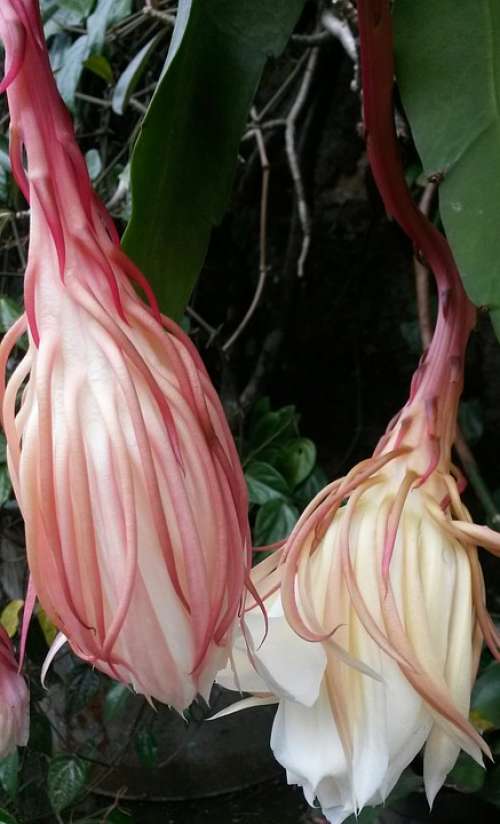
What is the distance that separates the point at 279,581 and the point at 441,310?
0.14 m

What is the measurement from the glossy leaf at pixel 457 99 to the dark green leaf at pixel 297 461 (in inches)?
28.0

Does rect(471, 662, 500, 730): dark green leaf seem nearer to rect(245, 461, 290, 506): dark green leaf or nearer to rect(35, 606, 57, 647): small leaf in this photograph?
A: rect(245, 461, 290, 506): dark green leaf

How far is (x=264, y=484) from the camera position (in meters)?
0.96

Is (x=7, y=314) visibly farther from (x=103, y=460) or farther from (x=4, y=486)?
(x=103, y=460)

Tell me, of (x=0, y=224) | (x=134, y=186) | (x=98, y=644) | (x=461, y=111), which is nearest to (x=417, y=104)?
(x=461, y=111)

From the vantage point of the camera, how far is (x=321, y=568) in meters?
0.31

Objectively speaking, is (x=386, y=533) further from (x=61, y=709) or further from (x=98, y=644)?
(x=61, y=709)

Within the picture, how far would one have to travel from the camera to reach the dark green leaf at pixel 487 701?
608 millimetres

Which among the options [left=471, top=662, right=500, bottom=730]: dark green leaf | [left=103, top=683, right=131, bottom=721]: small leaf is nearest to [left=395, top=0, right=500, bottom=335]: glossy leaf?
[left=471, top=662, right=500, bottom=730]: dark green leaf

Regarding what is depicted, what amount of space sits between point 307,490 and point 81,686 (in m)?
0.41

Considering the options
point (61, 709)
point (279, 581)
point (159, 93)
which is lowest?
point (61, 709)

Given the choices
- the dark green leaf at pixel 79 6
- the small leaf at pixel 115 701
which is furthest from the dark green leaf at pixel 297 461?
the dark green leaf at pixel 79 6

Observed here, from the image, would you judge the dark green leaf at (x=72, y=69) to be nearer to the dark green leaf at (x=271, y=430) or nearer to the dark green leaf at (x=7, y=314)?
the dark green leaf at (x=7, y=314)

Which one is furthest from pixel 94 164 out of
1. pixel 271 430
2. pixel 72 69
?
pixel 271 430
